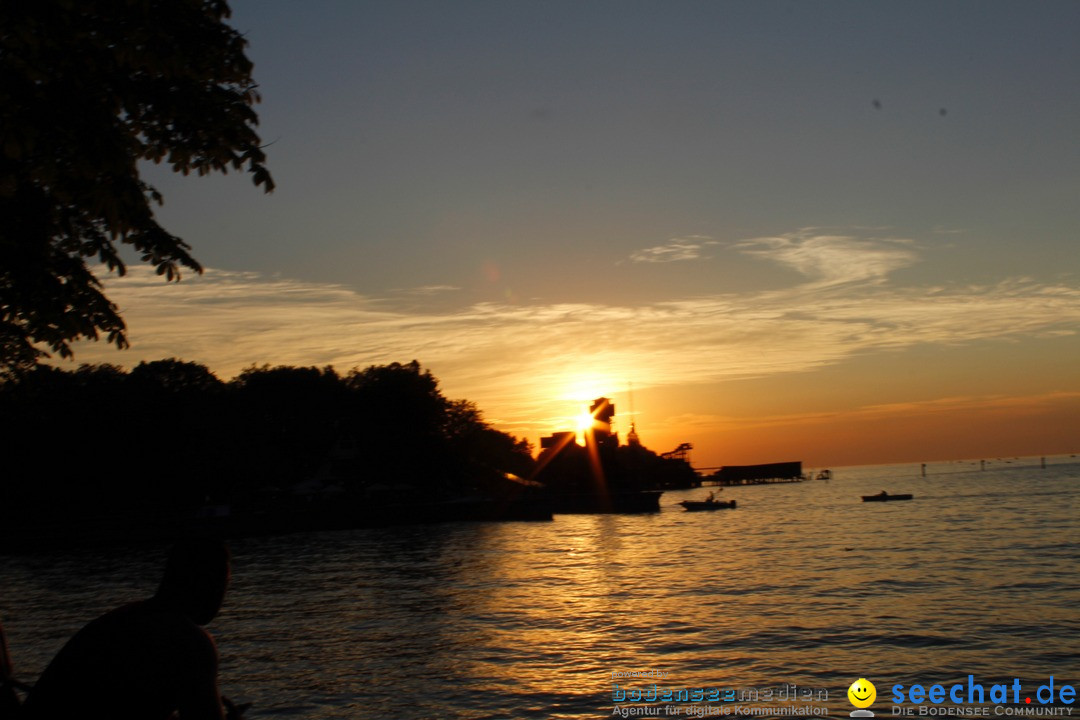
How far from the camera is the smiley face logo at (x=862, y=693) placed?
1651cm

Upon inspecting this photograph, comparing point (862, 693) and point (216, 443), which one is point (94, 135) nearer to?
point (862, 693)

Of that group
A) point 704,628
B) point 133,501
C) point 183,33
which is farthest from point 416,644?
point 133,501

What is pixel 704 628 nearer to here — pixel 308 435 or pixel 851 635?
pixel 851 635

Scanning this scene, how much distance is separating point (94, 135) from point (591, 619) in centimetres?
2240

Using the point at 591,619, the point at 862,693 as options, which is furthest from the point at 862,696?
the point at 591,619

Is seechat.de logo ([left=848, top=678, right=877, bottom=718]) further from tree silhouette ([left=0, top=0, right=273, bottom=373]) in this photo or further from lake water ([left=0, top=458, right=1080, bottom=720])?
tree silhouette ([left=0, top=0, right=273, bottom=373])

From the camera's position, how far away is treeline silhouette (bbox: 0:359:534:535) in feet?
290

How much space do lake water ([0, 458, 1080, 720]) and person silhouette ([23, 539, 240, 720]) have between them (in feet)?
42.1

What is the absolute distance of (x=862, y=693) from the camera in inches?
676

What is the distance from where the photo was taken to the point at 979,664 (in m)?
20.1

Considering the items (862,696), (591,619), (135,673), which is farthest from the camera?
(591,619)

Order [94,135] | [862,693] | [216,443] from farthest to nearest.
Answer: [216,443] → [862,693] → [94,135]

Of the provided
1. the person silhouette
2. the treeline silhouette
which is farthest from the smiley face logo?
the treeline silhouette

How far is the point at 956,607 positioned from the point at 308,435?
333 ft
